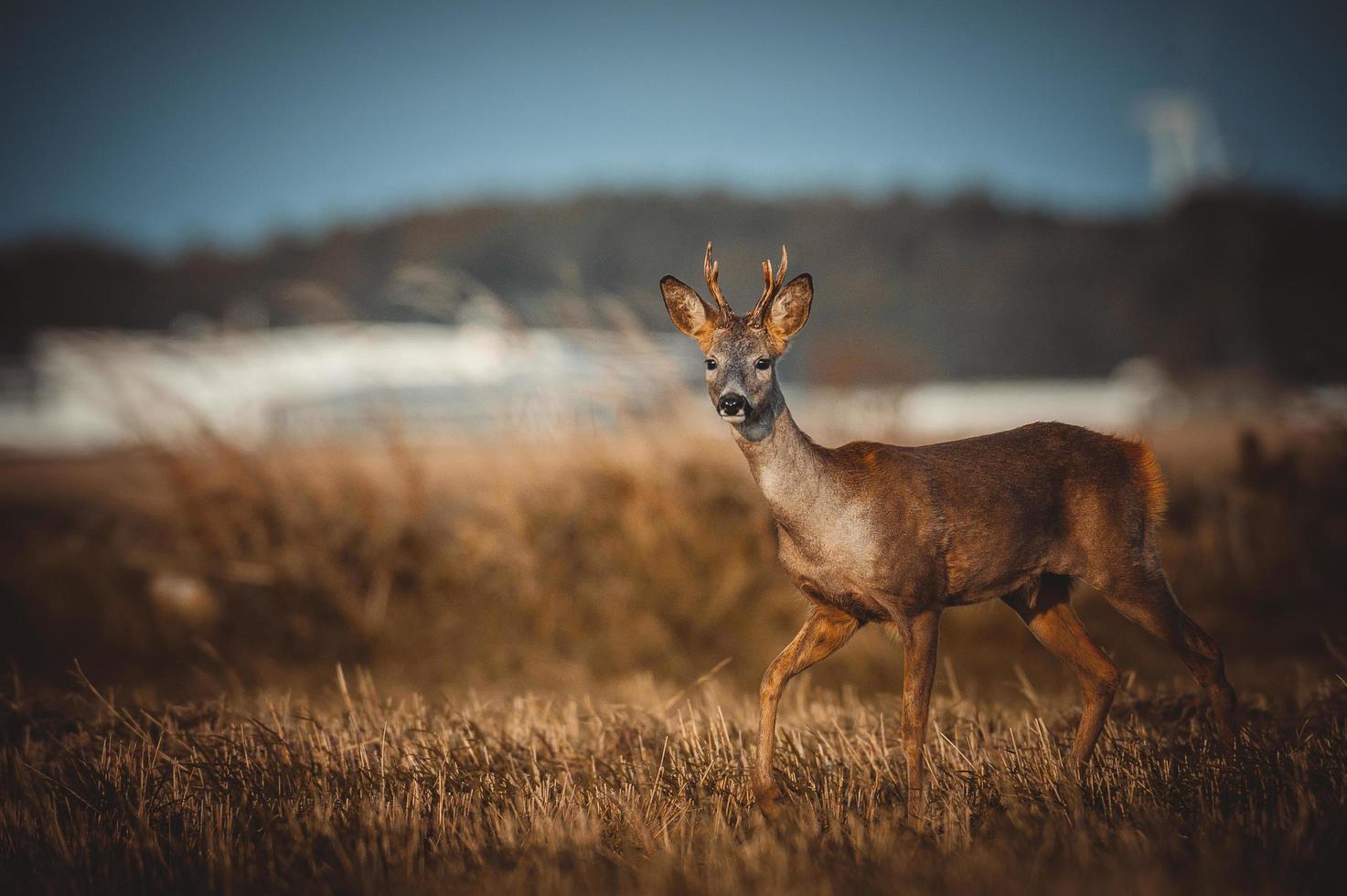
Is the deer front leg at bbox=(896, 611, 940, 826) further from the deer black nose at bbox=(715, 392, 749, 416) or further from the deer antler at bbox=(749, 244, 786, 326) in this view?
the deer antler at bbox=(749, 244, 786, 326)

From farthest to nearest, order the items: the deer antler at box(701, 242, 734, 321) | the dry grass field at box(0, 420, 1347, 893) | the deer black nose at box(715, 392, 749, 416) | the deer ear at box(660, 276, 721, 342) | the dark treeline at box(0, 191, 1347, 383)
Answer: the dark treeline at box(0, 191, 1347, 383) → the deer ear at box(660, 276, 721, 342) → the deer antler at box(701, 242, 734, 321) → the deer black nose at box(715, 392, 749, 416) → the dry grass field at box(0, 420, 1347, 893)

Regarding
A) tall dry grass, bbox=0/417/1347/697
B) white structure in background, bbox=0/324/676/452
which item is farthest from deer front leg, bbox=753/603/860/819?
white structure in background, bbox=0/324/676/452

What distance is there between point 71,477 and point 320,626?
10200 mm

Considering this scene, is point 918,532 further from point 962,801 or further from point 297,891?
point 297,891

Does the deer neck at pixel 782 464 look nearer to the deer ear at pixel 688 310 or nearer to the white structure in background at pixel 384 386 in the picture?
the deer ear at pixel 688 310

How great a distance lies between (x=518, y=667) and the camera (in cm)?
838

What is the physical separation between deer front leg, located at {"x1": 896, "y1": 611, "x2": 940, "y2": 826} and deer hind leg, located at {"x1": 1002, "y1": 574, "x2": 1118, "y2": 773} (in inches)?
27.1

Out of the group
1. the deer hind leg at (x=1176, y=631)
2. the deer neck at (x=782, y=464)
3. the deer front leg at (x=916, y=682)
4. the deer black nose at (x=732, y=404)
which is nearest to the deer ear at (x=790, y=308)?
the deer neck at (x=782, y=464)

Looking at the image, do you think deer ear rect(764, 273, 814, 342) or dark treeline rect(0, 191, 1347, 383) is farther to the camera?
dark treeline rect(0, 191, 1347, 383)

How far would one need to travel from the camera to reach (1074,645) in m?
4.32

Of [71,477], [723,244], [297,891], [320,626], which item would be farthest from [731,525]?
[723,244]

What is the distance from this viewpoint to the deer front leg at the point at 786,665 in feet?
12.6

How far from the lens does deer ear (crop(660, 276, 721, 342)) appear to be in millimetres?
4137

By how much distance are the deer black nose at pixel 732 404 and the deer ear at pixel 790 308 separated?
49 cm
